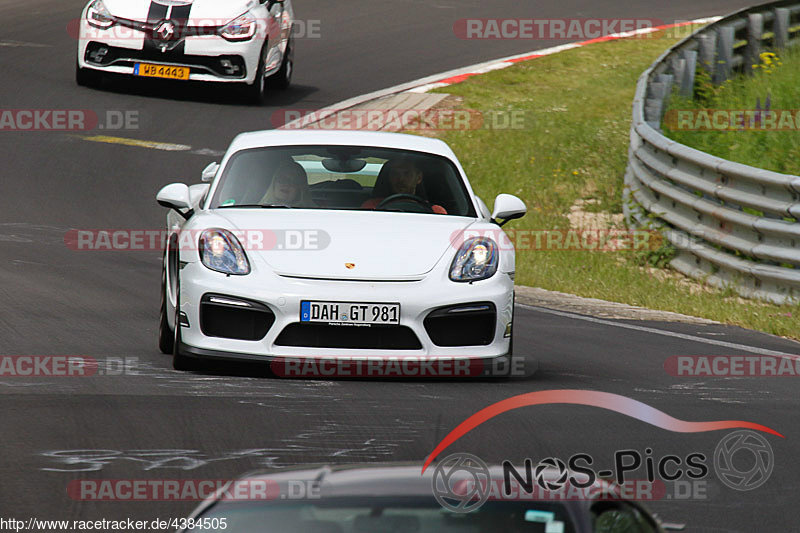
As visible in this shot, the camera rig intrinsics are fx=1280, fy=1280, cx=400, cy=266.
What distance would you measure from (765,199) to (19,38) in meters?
16.0

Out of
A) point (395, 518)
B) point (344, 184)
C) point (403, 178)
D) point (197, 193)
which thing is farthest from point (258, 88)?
point (395, 518)

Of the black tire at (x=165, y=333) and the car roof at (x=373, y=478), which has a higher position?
the car roof at (x=373, y=478)

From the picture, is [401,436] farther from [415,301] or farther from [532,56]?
[532,56]

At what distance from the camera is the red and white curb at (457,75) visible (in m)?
18.7

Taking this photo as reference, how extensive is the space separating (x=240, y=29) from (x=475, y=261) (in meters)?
11.7

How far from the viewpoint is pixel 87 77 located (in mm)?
18672

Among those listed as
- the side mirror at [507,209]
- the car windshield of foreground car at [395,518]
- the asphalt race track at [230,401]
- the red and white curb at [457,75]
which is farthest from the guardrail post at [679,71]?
the car windshield of foreground car at [395,518]

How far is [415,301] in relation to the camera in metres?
6.57

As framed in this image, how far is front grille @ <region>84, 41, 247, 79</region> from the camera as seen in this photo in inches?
696

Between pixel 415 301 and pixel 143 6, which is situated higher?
pixel 143 6

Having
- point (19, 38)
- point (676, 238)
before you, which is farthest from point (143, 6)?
point (676, 238)

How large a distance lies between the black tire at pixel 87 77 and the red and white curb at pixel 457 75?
311cm

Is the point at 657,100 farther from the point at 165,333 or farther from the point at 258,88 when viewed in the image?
the point at 165,333

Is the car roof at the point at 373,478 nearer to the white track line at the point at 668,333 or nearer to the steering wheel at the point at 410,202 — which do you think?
the steering wheel at the point at 410,202
